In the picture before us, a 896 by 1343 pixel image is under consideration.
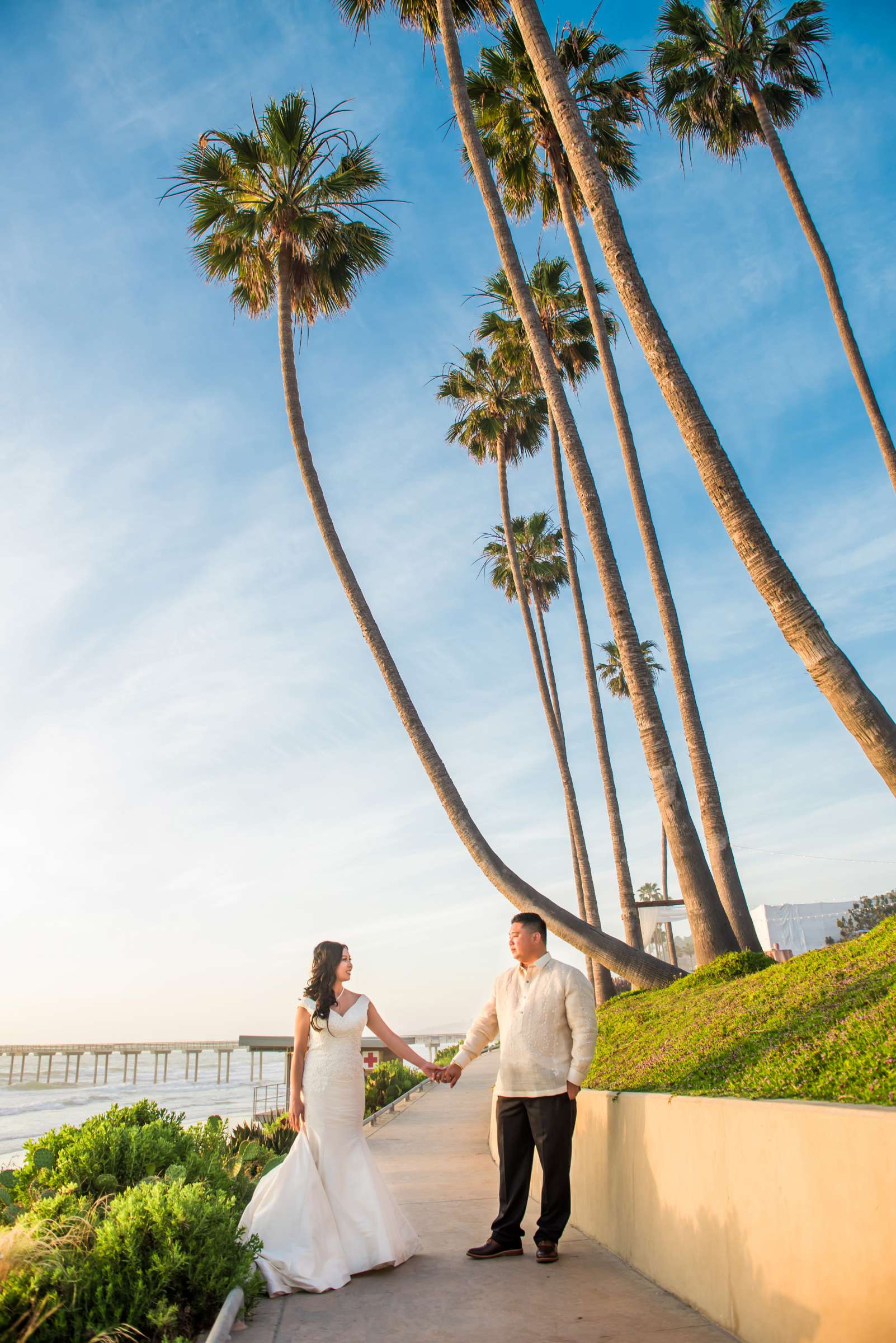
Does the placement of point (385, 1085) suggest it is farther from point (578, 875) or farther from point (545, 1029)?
point (545, 1029)

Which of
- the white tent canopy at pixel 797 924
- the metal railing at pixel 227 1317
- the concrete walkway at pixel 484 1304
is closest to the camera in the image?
the metal railing at pixel 227 1317

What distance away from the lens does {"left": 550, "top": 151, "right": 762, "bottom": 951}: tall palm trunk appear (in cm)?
1152

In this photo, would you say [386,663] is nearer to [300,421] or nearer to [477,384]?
[300,421]

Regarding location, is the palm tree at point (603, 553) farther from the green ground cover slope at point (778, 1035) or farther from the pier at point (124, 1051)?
the pier at point (124, 1051)

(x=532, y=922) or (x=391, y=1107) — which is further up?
(x=532, y=922)

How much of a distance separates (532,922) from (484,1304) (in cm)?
202

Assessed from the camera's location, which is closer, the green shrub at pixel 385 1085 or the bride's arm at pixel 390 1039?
the bride's arm at pixel 390 1039

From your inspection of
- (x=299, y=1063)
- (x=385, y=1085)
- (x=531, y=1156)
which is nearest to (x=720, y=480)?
(x=531, y=1156)

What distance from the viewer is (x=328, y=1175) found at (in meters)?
5.37

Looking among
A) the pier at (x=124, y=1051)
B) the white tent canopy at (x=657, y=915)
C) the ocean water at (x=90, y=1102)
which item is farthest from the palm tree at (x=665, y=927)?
the pier at (x=124, y=1051)

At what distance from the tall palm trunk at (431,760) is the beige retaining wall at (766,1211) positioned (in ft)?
20.0

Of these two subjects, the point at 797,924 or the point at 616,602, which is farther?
the point at 797,924

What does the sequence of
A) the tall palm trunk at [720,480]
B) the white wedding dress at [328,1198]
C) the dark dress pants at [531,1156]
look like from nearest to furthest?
1. the white wedding dress at [328,1198]
2. the dark dress pants at [531,1156]
3. the tall palm trunk at [720,480]

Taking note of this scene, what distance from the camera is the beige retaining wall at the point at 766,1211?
115 inches
